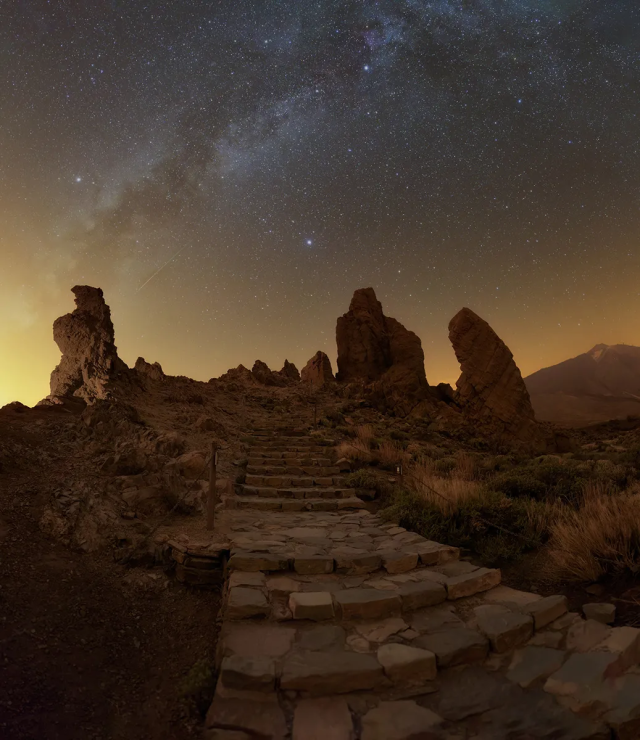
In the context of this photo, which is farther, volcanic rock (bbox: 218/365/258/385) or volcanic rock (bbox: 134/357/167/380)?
volcanic rock (bbox: 218/365/258/385)

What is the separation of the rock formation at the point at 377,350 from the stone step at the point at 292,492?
1076 inches

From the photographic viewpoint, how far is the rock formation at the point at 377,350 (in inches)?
1492

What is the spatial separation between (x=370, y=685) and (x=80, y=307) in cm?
1449

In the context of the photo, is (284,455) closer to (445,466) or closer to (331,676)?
(445,466)

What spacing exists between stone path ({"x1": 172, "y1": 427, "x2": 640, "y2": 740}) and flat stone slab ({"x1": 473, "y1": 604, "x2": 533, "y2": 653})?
0.01 metres

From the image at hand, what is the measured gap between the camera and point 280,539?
582 centimetres

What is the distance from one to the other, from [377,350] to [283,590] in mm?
40139

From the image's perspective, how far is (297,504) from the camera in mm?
8359

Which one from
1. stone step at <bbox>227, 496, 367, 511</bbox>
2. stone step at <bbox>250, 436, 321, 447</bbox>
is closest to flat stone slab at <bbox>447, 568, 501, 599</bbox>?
stone step at <bbox>227, 496, 367, 511</bbox>

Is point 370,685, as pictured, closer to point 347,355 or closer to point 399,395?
point 399,395

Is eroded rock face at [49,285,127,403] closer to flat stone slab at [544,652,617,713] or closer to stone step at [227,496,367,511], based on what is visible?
stone step at [227,496,367,511]

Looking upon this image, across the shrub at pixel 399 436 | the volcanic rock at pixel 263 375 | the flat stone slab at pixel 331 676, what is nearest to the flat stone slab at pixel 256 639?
the flat stone slab at pixel 331 676

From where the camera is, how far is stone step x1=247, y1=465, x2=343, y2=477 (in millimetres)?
10477

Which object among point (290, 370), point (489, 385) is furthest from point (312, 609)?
point (290, 370)
